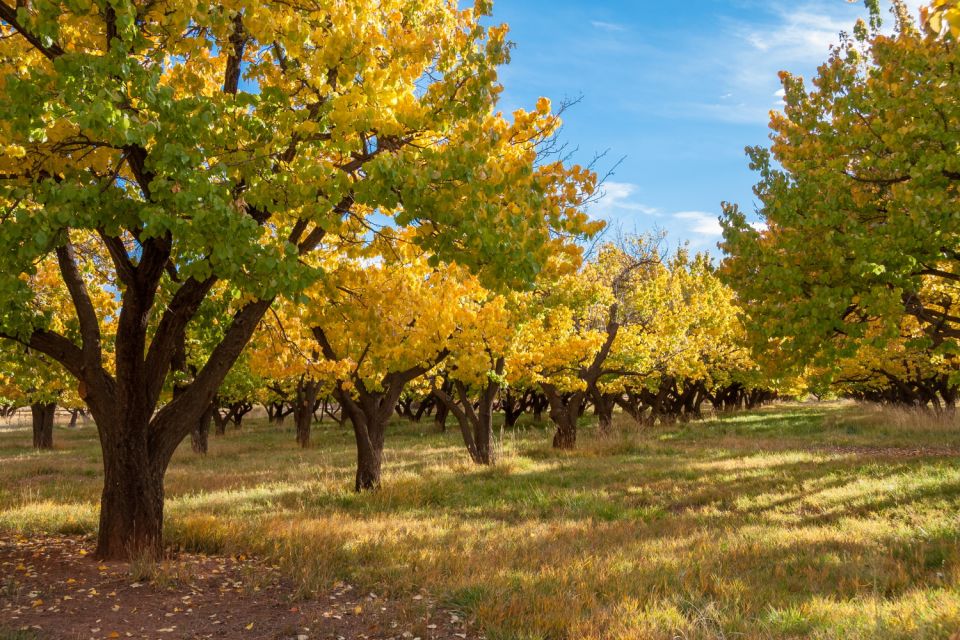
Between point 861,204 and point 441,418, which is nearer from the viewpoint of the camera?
point 861,204

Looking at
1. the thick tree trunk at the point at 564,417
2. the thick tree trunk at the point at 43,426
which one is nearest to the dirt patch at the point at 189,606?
the thick tree trunk at the point at 564,417

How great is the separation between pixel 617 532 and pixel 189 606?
6.07 m

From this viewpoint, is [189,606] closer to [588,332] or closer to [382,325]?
[382,325]

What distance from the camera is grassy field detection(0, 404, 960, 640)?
5727mm

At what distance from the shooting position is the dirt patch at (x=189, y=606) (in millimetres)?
5715

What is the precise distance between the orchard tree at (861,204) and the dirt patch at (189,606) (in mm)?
8961

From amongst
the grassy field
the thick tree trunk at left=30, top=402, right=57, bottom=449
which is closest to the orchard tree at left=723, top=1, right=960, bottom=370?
the grassy field

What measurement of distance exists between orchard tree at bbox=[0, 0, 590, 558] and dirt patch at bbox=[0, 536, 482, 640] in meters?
0.71

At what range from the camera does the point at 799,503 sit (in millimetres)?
11961

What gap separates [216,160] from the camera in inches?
287

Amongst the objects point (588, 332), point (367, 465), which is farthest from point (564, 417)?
point (367, 465)

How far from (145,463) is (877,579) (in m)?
8.63

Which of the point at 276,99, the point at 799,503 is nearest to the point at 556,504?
the point at 799,503

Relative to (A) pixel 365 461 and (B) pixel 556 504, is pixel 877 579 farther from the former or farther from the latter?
(A) pixel 365 461
